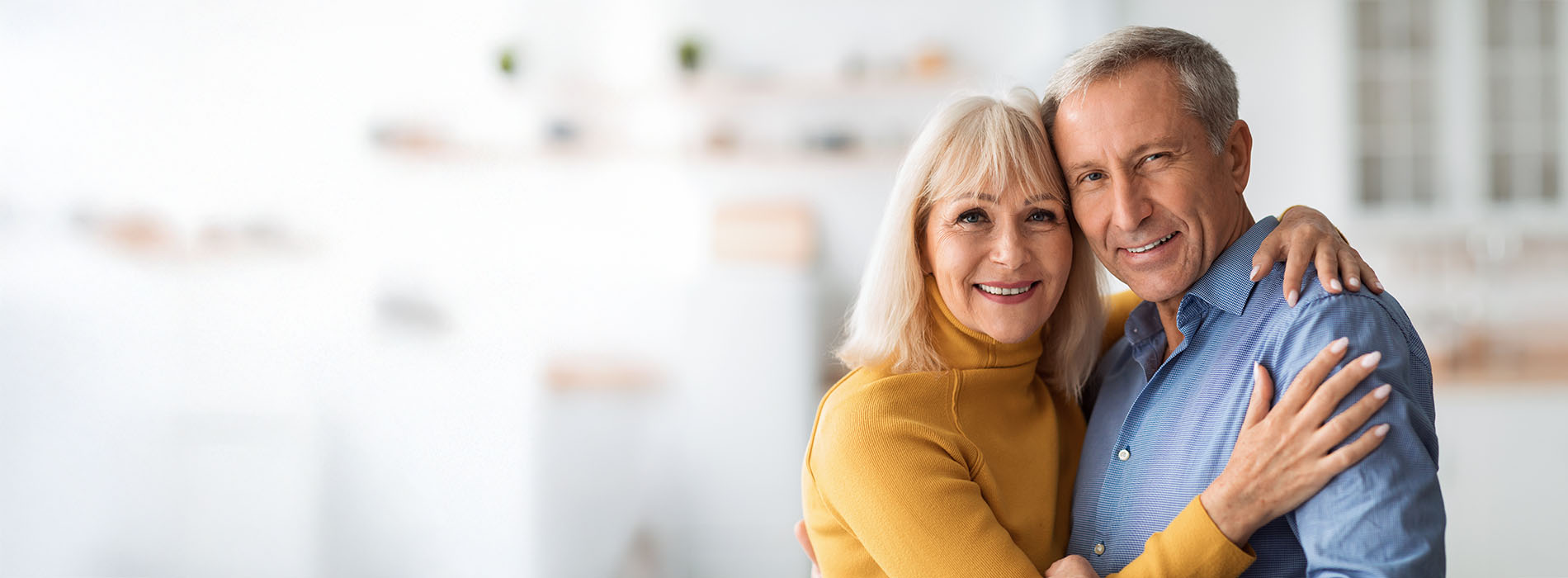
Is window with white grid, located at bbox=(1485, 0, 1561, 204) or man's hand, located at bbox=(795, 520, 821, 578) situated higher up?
window with white grid, located at bbox=(1485, 0, 1561, 204)

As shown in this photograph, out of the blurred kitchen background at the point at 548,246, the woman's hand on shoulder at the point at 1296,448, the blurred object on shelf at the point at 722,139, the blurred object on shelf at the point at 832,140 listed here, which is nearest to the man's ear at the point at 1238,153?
the woman's hand on shoulder at the point at 1296,448

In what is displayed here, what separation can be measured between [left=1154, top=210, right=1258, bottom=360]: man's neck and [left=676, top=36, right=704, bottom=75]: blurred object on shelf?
3891mm

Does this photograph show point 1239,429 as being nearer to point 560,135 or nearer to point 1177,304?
point 1177,304

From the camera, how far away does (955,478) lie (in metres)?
1.19

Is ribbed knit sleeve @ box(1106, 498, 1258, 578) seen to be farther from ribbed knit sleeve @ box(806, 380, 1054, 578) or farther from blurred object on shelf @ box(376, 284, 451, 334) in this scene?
blurred object on shelf @ box(376, 284, 451, 334)

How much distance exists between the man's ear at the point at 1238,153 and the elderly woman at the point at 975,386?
0.11 meters

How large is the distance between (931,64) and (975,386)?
384 centimetres

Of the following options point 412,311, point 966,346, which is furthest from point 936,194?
point 412,311

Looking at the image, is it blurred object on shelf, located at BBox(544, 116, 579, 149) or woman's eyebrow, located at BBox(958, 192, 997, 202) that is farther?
blurred object on shelf, located at BBox(544, 116, 579, 149)

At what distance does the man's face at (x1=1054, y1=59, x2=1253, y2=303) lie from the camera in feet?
3.99

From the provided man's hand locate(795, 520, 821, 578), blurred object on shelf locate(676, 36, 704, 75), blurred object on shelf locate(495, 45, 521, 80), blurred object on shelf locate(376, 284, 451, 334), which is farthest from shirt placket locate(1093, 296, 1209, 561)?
blurred object on shelf locate(495, 45, 521, 80)

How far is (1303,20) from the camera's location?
4387 mm

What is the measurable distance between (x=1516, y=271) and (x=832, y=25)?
3348 millimetres

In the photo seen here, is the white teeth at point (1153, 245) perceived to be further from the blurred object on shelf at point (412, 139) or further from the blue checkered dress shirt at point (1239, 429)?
the blurred object on shelf at point (412, 139)
